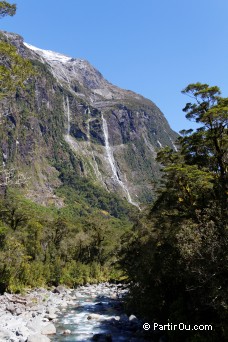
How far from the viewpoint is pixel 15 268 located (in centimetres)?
3784

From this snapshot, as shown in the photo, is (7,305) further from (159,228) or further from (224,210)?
(224,210)

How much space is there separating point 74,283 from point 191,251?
41060mm

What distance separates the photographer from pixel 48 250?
173ft

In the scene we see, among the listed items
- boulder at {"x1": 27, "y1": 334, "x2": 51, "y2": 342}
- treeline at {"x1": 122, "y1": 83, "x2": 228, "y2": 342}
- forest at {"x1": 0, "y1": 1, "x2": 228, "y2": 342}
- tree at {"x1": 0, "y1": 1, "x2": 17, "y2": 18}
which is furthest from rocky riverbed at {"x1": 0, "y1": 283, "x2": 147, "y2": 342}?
tree at {"x1": 0, "y1": 1, "x2": 17, "y2": 18}

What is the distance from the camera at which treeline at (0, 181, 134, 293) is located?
3744 centimetres

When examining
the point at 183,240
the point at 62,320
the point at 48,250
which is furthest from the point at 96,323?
the point at 48,250

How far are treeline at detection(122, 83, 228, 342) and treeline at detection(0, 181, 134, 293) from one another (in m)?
12.8

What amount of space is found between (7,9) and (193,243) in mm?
14416

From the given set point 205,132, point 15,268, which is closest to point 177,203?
point 205,132

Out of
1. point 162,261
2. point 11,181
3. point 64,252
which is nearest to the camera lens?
point 11,181

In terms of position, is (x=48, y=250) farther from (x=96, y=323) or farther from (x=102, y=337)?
(x=102, y=337)

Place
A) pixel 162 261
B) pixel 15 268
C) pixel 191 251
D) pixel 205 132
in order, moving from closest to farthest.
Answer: pixel 191 251 < pixel 162 261 < pixel 205 132 < pixel 15 268

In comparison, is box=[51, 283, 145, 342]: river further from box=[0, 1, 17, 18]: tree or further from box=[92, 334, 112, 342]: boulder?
box=[0, 1, 17, 18]: tree

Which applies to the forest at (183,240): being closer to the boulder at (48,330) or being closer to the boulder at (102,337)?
the boulder at (102,337)
